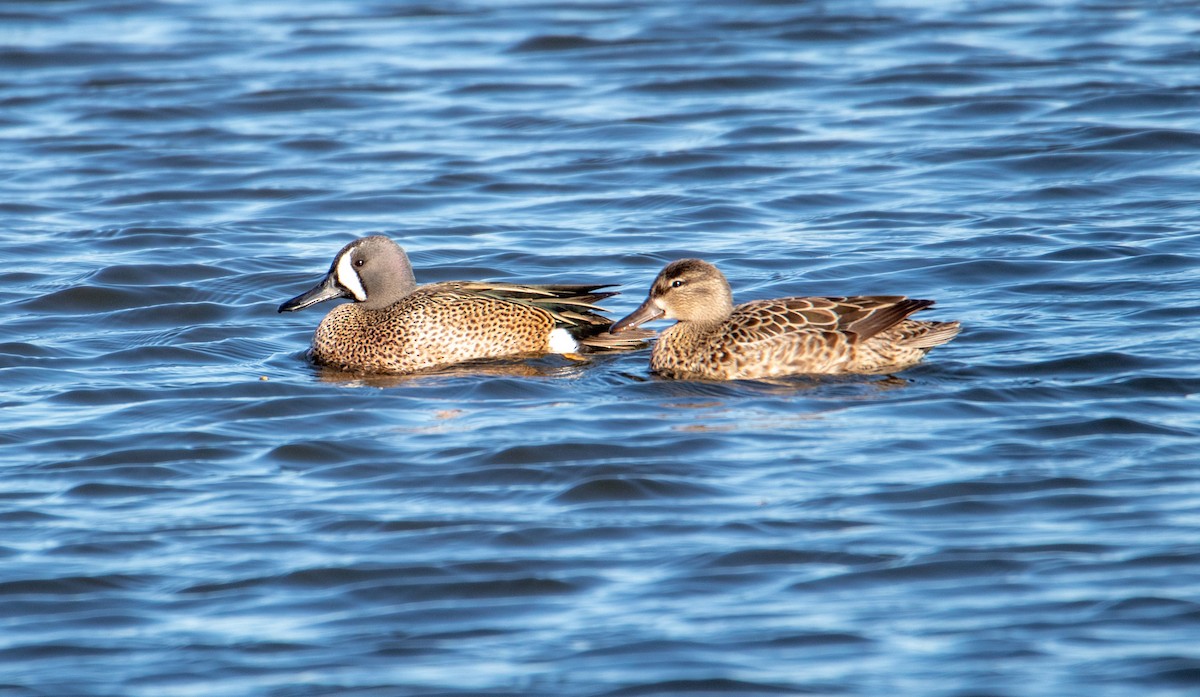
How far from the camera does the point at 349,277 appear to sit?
34.1 feet

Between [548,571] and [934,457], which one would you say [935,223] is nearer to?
[934,457]

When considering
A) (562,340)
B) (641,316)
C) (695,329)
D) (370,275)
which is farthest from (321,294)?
(695,329)

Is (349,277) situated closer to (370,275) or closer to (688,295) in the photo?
(370,275)

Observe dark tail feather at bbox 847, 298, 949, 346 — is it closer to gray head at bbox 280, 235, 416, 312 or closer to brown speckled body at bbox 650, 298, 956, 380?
brown speckled body at bbox 650, 298, 956, 380

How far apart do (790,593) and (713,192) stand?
8.06m

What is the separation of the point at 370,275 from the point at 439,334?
2.26 ft

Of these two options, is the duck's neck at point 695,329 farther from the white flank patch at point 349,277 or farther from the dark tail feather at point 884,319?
the white flank patch at point 349,277

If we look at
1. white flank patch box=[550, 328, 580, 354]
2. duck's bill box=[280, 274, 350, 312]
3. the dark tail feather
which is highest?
duck's bill box=[280, 274, 350, 312]

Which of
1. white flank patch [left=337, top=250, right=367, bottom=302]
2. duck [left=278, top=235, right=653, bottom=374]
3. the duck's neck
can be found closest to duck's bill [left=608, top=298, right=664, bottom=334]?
the duck's neck

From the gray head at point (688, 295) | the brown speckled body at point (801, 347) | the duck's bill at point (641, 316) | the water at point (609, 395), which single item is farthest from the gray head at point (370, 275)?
the brown speckled body at point (801, 347)

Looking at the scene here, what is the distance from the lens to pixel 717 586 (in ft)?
21.4

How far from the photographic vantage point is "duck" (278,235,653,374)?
10.0m

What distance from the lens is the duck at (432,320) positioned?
394 inches

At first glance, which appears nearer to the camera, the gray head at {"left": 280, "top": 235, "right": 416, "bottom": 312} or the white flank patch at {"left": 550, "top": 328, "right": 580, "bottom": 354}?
the white flank patch at {"left": 550, "top": 328, "right": 580, "bottom": 354}
